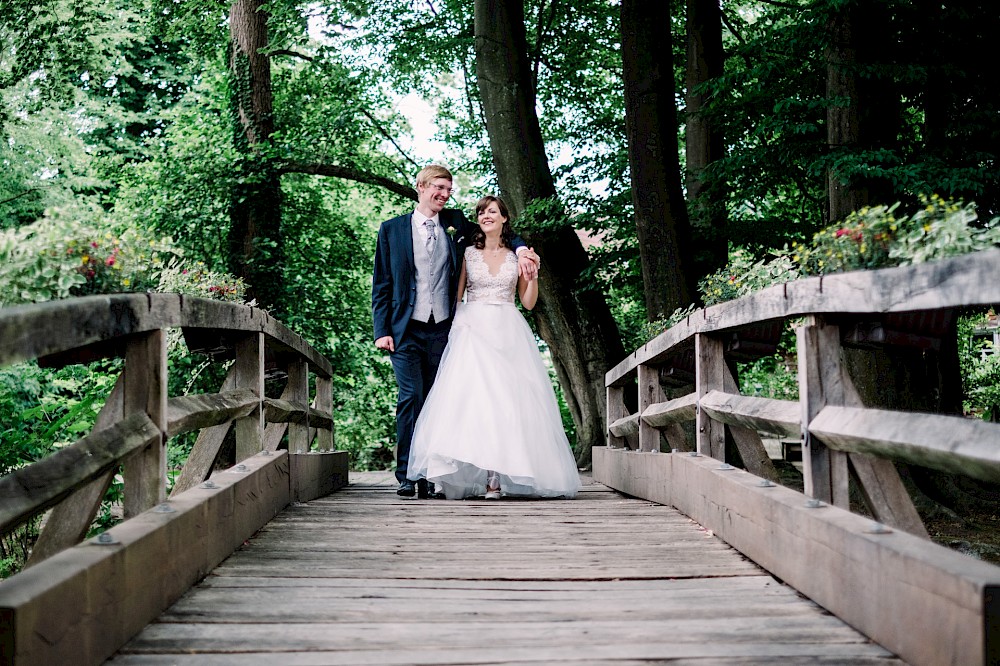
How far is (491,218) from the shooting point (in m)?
6.28

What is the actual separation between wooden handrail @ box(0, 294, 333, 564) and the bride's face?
1796mm

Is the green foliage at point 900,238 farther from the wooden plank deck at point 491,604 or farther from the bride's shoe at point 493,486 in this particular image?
the bride's shoe at point 493,486

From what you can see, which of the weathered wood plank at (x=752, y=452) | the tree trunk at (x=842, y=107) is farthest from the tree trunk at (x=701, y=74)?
the weathered wood plank at (x=752, y=452)

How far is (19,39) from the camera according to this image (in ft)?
40.5

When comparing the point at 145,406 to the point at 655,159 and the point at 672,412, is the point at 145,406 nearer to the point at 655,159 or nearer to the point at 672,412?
the point at 672,412

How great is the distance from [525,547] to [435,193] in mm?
2814

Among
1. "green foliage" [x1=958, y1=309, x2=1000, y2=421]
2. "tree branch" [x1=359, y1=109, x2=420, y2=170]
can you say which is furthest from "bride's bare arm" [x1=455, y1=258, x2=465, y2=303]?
"green foliage" [x1=958, y1=309, x2=1000, y2=421]

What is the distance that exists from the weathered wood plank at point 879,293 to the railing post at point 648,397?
193 centimetres

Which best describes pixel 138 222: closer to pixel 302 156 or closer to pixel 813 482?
pixel 302 156

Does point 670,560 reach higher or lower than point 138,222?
lower

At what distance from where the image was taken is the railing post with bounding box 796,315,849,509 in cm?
321

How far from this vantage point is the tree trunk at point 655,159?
923cm

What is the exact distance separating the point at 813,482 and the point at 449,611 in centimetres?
130

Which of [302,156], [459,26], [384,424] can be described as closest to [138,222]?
[302,156]
